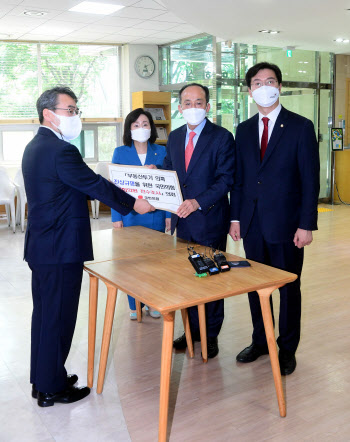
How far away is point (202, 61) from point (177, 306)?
8.11 meters

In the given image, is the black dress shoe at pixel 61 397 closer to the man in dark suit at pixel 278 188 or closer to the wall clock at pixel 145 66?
the man in dark suit at pixel 278 188

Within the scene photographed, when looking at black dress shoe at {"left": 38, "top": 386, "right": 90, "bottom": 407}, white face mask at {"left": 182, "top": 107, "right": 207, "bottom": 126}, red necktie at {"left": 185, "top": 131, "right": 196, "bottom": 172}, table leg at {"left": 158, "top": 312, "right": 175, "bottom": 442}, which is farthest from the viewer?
red necktie at {"left": 185, "top": 131, "right": 196, "bottom": 172}

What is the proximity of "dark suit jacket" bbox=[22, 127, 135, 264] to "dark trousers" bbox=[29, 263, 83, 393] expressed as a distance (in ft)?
0.27

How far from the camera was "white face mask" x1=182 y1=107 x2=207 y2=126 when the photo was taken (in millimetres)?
3281

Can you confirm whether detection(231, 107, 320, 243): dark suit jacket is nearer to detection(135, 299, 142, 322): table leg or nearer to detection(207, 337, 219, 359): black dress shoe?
detection(207, 337, 219, 359): black dress shoe

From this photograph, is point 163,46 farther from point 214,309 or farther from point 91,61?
point 214,309

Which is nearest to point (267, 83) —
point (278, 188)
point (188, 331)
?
point (278, 188)

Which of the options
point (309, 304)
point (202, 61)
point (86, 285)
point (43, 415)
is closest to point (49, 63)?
point (202, 61)

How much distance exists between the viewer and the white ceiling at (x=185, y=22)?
6.56 meters

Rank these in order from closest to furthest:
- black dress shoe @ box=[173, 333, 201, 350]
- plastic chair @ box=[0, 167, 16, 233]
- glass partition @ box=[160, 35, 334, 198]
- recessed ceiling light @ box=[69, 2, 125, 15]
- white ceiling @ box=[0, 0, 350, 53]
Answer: black dress shoe @ box=[173, 333, 201, 350], white ceiling @ box=[0, 0, 350, 53], recessed ceiling light @ box=[69, 2, 125, 15], plastic chair @ box=[0, 167, 16, 233], glass partition @ box=[160, 35, 334, 198]

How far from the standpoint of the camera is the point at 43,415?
2.77m

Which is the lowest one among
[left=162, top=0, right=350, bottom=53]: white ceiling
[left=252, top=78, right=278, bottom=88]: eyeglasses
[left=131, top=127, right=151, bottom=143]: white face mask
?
[left=131, top=127, right=151, bottom=143]: white face mask

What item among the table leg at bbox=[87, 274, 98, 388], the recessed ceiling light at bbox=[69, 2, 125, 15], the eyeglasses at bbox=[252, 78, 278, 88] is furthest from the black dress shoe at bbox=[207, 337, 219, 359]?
the recessed ceiling light at bbox=[69, 2, 125, 15]

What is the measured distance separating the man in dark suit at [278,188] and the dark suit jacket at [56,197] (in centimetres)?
96
